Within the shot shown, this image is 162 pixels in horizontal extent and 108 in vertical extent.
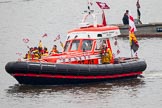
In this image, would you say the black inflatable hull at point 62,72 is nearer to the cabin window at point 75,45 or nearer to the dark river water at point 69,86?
the dark river water at point 69,86

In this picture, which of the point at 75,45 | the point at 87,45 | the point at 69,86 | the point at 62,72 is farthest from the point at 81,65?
the point at 75,45

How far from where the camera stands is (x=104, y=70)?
32406 mm

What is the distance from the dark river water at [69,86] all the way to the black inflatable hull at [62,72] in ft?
0.94

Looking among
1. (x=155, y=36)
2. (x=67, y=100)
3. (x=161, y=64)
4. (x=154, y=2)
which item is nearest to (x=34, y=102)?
(x=67, y=100)

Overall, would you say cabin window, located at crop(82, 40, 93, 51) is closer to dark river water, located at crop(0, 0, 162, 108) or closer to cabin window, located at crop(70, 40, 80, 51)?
cabin window, located at crop(70, 40, 80, 51)

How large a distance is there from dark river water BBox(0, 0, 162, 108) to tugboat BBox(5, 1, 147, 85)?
35 cm

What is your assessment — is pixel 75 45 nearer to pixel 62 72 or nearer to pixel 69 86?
pixel 69 86

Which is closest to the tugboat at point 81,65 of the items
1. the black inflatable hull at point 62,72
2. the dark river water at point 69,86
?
the black inflatable hull at point 62,72

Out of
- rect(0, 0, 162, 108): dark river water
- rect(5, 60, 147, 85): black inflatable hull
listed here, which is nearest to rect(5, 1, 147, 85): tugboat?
rect(5, 60, 147, 85): black inflatable hull

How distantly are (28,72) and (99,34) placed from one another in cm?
418

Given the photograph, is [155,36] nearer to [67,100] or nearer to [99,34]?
[99,34]

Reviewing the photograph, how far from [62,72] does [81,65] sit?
2.96 feet

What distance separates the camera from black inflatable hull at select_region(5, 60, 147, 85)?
102 ft

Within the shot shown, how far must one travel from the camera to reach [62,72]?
103 feet
